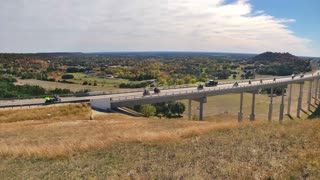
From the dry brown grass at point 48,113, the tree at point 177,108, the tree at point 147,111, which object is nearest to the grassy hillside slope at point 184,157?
the dry brown grass at point 48,113

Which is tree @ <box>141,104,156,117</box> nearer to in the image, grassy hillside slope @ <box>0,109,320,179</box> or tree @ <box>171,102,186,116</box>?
tree @ <box>171,102,186,116</box>

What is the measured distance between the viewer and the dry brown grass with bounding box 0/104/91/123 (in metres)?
35.7

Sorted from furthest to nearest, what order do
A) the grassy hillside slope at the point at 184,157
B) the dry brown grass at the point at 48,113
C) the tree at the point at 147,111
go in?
the tree at the point at 147,111 → the dry brown grass at the point at 48,113 → the grassy hillside slope at the point at 184,157

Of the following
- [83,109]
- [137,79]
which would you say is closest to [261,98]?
[137,79]

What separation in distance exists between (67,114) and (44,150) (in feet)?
81.2

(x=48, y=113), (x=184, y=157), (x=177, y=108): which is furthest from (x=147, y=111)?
(x=184, y=157)

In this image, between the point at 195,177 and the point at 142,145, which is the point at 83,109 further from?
the point at 195,177

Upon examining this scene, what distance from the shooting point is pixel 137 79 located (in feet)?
420

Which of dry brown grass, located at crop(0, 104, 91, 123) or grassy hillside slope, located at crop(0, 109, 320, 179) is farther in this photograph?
dry brown grass, located at crop(0, 104, 91, 123)

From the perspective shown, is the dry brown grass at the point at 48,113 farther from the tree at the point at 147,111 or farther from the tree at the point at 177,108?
the tree at the point at 177,108

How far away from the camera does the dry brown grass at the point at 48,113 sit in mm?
35684

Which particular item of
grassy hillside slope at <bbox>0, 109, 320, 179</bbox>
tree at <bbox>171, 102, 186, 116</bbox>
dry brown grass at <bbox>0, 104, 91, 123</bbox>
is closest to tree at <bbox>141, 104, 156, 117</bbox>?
tree at <bbox>171, 102, 186, 116</bbox>

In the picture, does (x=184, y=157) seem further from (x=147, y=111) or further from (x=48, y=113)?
(x=147, y=111)

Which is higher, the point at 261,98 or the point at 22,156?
the point at 22,156
